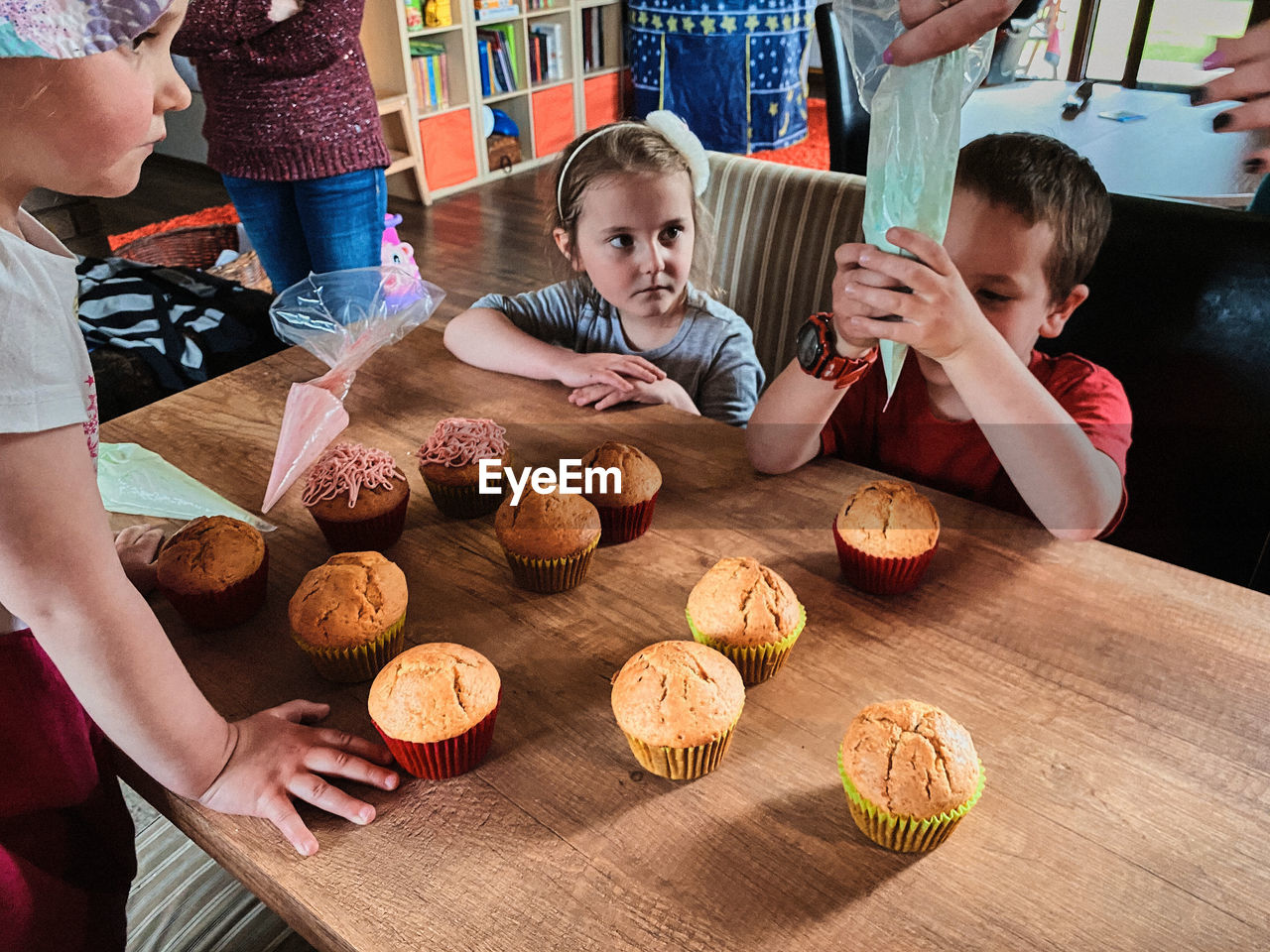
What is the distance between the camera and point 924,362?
143 centimetres

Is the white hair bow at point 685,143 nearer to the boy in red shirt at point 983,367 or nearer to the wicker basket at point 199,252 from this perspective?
the boy in red shirt at point 983,367

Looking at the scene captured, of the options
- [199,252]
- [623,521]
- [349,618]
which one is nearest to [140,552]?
[349,618]

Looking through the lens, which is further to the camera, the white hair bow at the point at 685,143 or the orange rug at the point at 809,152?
the orange rug at the point at 809,152

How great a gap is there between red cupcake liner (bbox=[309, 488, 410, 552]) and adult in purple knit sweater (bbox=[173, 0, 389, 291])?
1.34m

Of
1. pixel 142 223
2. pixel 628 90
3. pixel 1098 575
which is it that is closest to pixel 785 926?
pixel 1098 575

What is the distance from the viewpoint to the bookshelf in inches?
200

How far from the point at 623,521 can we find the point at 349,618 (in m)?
0.37

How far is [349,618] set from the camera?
92cm

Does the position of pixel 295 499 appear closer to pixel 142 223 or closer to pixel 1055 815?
pixel 1055 815

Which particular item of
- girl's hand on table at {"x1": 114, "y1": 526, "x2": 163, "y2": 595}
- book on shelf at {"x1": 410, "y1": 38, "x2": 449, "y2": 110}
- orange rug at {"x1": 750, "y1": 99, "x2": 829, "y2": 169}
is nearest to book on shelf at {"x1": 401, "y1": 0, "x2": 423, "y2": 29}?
book on shelf at {"x1": 410, "y1": 38, "x2": 449, "y2": 110}

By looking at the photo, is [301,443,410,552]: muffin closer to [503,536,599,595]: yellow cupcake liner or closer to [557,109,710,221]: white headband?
[503,536,599,595]: yellow cupcake liner

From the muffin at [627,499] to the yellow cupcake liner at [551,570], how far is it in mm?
61

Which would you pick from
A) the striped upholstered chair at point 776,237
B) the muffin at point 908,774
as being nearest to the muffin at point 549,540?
the muffin at point 908,774

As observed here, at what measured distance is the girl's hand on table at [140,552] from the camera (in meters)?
1.04
